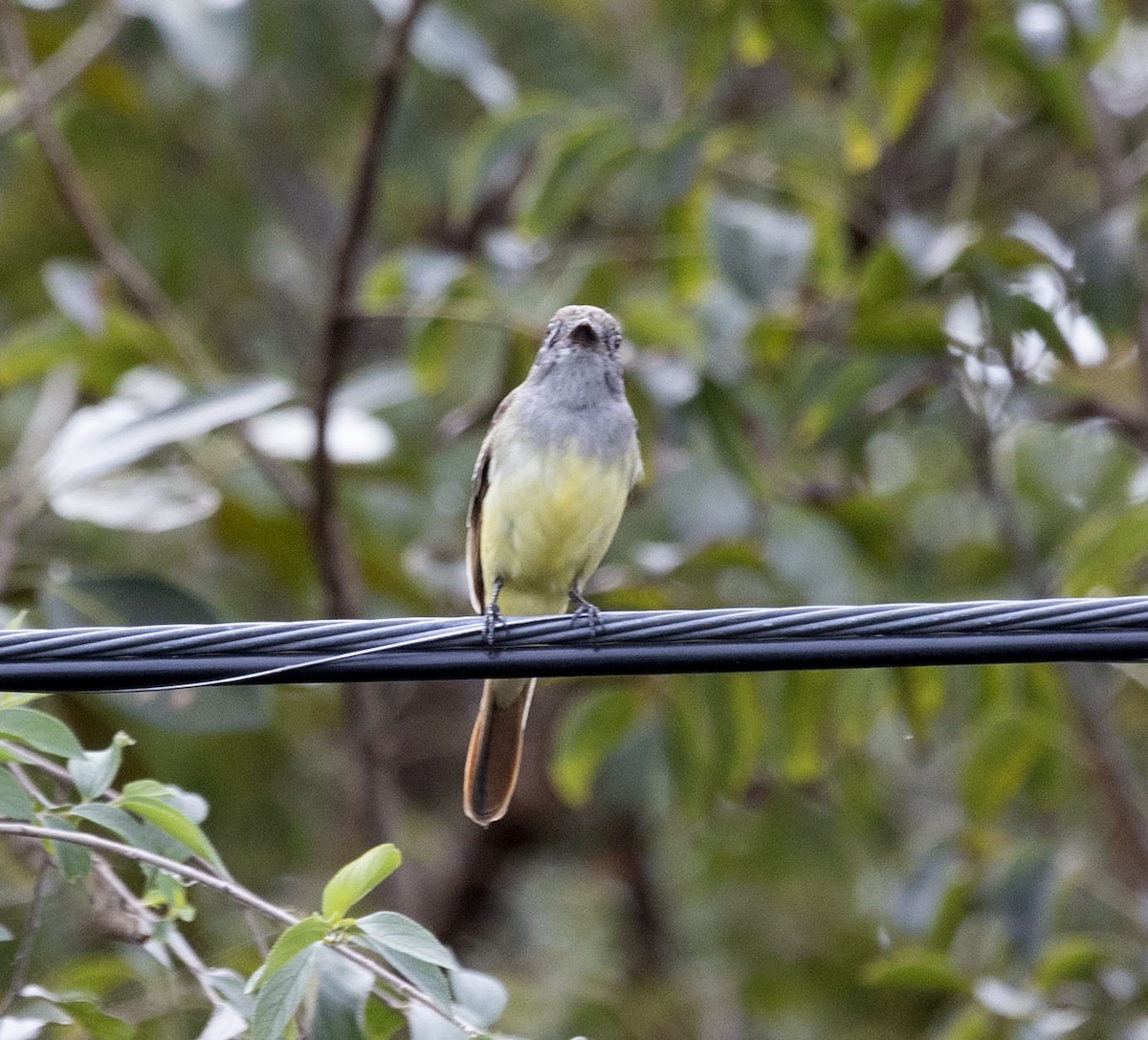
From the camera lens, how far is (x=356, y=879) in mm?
3010

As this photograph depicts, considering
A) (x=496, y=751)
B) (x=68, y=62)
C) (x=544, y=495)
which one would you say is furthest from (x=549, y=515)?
(x=68, y=62)

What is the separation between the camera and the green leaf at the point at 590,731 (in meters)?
5.82

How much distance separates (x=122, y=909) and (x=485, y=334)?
9.69ft

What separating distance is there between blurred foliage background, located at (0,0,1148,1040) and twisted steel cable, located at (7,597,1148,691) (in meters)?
0.89

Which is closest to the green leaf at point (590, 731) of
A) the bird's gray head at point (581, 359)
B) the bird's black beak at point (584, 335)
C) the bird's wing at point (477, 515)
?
the bird's wing at point (477, 515)

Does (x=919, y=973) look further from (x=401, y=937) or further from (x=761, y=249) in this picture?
(x=401, y=937)

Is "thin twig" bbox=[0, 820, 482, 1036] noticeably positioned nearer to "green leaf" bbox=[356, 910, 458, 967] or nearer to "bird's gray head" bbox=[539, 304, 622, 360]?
"green leaf" bbox=[356, 910, 458, 967]

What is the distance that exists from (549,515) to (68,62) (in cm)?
308

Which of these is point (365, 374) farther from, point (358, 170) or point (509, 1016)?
point (509, 1016)

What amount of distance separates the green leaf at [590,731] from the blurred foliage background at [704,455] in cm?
1

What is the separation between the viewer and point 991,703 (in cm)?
573

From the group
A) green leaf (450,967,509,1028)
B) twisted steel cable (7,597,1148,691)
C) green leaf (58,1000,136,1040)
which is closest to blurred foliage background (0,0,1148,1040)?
green leaf (58,1000,136,1040)

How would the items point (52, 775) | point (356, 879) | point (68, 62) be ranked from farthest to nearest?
point (68, 62) → point (52, 775) → point (356, 879)

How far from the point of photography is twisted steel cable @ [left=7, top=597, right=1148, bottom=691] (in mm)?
3025
